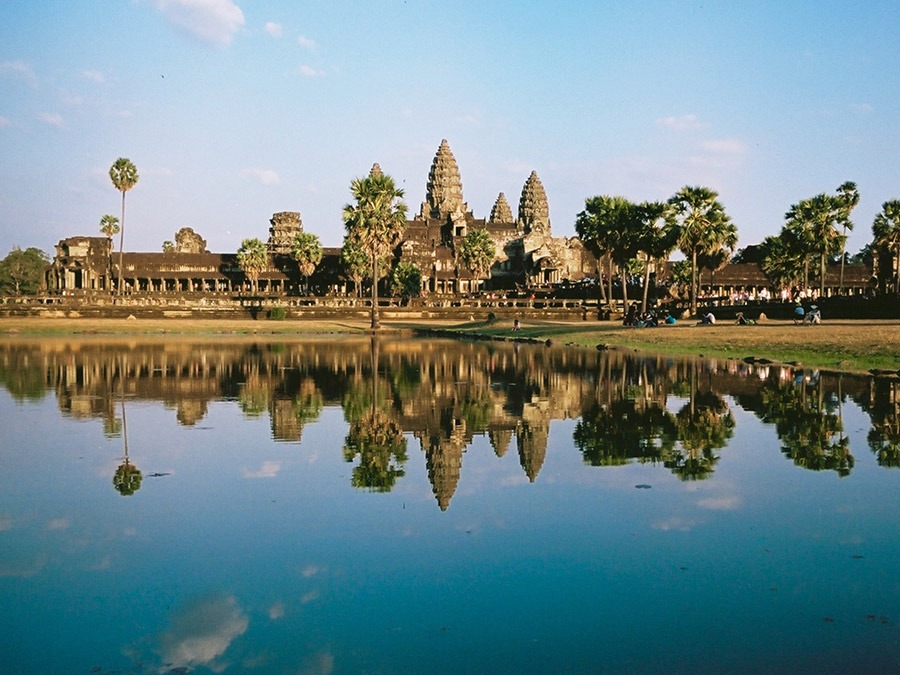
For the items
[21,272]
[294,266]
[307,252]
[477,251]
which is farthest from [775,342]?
[21,272]

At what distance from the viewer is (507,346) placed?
150 ft

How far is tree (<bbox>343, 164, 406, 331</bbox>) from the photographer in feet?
218

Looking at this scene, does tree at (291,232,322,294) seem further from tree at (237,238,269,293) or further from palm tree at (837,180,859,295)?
palm tree at (837,180,859,295)

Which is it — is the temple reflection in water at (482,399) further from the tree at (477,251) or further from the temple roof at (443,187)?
the temple roof at (443,187)

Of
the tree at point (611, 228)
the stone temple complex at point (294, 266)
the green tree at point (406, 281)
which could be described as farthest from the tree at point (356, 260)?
the tree at point (611, 228)

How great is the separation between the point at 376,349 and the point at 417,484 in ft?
106

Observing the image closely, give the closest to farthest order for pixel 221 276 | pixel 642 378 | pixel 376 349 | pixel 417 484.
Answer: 1. pixel 417 484
2. pixel 642 378
3. pixel 376 349
4. pixel 221 276

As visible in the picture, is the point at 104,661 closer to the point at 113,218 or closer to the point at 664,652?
the point at 664,652

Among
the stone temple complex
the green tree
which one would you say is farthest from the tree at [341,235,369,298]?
the stone temple complex

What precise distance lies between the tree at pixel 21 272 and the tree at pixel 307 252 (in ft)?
156

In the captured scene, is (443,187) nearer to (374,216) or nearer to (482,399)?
(374,216)

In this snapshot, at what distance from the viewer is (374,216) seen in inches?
2618

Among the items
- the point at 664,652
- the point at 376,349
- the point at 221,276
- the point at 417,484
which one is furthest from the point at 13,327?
the point at 664,652

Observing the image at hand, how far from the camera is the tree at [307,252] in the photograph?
332 feet
